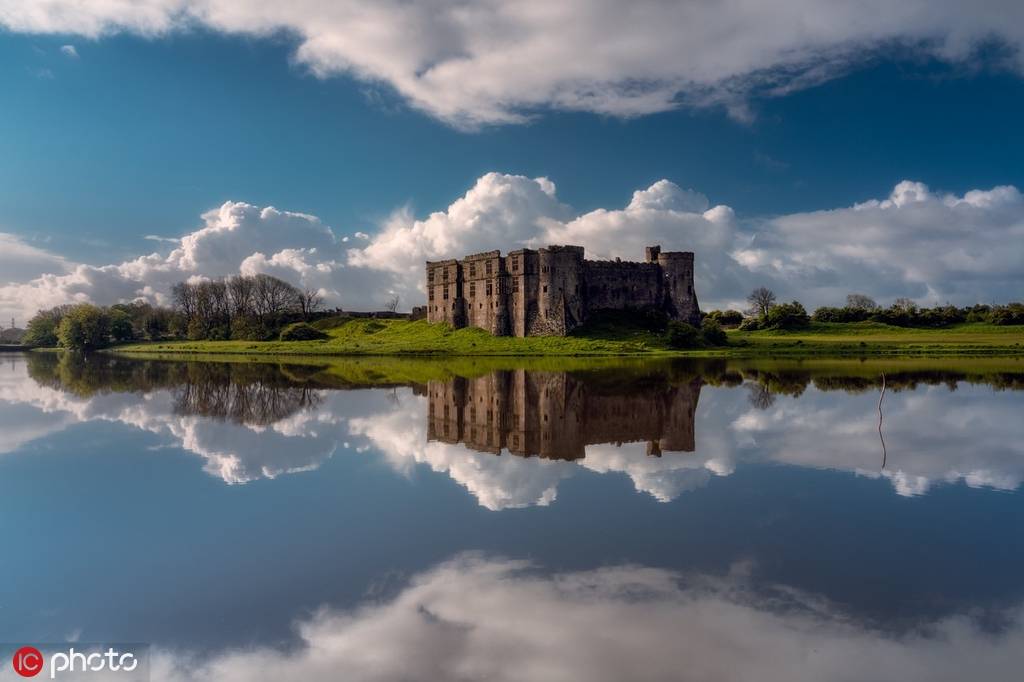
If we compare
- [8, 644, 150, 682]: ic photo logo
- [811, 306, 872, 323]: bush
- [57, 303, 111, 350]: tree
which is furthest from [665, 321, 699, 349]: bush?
[57, 303, 111, 350]: tree

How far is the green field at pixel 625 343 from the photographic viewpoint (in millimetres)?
66375

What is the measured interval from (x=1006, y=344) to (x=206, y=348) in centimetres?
10315

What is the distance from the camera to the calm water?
6805 mm

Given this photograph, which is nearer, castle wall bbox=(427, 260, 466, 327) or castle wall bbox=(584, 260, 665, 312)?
castle wall bbox=(584, 260, 665, 312)

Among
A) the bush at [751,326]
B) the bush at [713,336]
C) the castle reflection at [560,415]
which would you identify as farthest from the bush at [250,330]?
the castle reflection at [560,415]

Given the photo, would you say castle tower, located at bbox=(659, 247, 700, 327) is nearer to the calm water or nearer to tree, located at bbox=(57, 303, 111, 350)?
the calm water

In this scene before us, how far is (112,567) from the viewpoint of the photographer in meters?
9.00

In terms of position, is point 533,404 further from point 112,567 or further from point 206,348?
point 206,348

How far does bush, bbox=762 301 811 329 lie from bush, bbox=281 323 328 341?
227 ft

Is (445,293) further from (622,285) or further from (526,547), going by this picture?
(526,547)

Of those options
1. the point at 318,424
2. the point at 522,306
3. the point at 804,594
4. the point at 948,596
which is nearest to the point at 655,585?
the point at 804,594

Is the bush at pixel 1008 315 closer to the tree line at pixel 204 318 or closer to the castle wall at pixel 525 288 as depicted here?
the castle wall at pixel 525 288

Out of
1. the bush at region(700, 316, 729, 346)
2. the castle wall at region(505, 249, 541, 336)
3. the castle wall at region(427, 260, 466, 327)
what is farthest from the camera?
the castle wall at region(427, 260, 466, 327)

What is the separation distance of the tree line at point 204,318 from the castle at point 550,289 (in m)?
35.0
